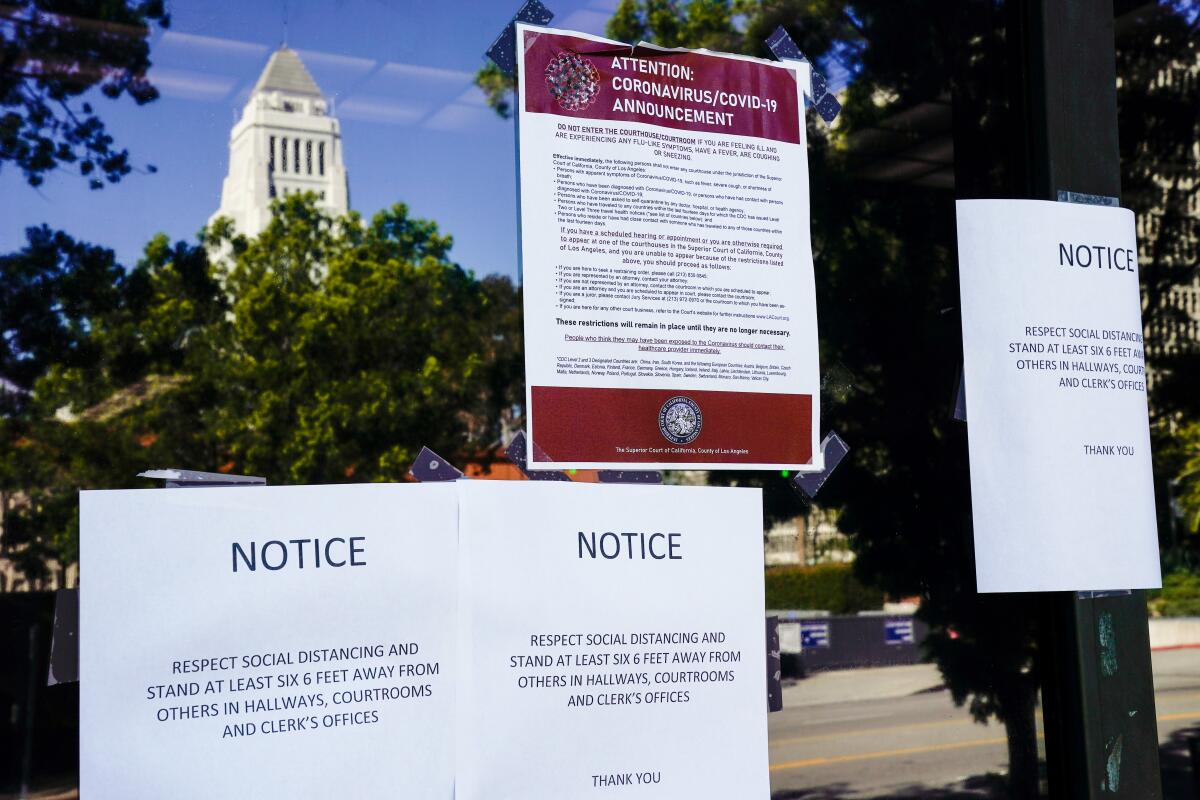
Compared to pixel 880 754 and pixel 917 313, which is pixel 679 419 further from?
pixel 880 754

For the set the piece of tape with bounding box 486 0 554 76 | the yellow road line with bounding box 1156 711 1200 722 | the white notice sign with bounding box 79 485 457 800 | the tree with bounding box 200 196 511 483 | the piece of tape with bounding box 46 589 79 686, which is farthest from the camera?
the yellow road line with bounding box 1156 711 1200 722

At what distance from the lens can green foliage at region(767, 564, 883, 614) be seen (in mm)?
2336

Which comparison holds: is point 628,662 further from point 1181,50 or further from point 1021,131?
point 1181,50

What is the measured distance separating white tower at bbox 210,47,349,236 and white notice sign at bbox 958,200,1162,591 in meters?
1.11

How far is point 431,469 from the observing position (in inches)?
81.1

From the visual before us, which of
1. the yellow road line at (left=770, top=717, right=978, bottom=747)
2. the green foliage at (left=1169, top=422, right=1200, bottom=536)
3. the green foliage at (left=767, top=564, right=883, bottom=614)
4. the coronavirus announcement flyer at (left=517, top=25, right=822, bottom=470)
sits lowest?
the yellow road line at (left=770, top=717, right=978, bottom=747)

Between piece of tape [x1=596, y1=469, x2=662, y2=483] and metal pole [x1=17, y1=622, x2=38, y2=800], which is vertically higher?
piece of tape [x1=596, y1=469, x2=662, y2=483]

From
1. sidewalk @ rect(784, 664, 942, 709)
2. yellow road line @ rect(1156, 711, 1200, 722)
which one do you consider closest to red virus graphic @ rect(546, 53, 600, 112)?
sidewalk @ rect(784, 664, 942, 709)

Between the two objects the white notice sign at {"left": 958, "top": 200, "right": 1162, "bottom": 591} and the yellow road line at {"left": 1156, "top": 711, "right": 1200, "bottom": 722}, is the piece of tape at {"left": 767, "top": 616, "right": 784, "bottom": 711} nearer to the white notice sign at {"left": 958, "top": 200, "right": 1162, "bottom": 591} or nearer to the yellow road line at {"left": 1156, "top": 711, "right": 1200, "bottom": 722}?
the white notice sign at {"left": 958, "top": 200, "right": 1162, "bottom": 591}

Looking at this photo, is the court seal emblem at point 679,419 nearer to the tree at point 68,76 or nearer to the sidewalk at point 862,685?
the sidewalk at point 862,685

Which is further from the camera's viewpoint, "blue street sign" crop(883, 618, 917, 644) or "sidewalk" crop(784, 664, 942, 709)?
"blue street sign" crop(883, 618, 917, 644)

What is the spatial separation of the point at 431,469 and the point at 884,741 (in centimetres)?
108

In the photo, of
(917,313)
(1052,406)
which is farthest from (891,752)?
(917,313)

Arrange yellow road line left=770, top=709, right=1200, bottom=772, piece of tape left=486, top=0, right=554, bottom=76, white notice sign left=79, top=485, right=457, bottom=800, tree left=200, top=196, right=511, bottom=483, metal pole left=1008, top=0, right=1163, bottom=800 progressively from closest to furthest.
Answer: white notice sign left=79, top=485, right=457, bottom=800 < tree left=200, top=196, right=511, bottom=483 < piece of tape left=486, top=0, right=554, bottom=76 < metal pole left=1008, top=0, right=1163, bottom=800 < yellow road line left=770, top=709, right=1200, bottom=772
